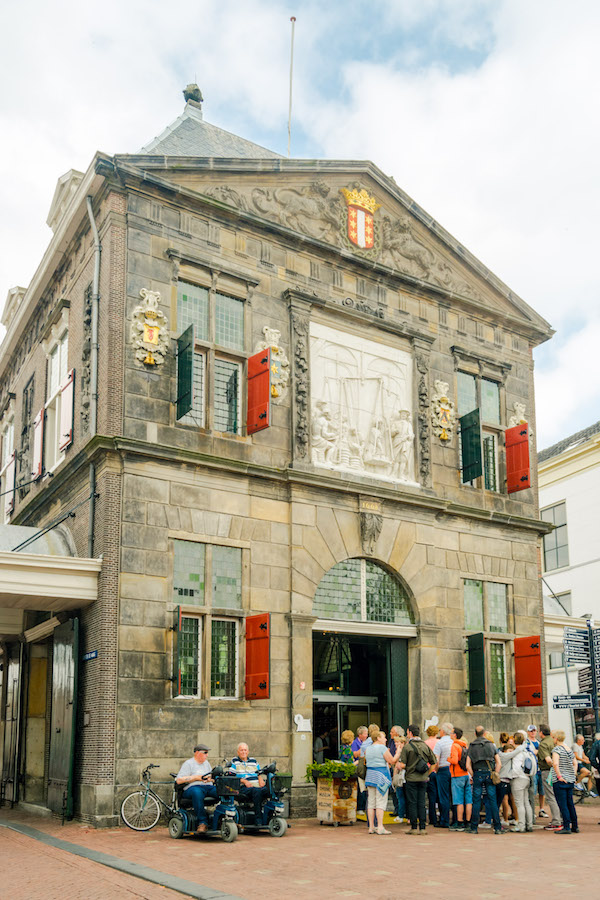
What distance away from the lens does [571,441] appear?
42188 mm

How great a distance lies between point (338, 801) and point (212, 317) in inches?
358

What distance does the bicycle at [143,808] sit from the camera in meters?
15.1

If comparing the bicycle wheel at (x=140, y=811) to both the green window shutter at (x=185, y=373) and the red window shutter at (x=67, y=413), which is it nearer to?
the green window shutter at (x=185, y=373)

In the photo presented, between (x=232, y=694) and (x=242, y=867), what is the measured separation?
611cm

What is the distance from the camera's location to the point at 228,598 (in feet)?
58.3

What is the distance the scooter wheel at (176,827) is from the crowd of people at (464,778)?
3.09 meters

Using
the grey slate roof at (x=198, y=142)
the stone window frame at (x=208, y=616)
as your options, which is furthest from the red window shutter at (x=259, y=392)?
the grey slate roof at (x=198, y=142)

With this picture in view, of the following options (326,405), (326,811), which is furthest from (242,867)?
(326,405)

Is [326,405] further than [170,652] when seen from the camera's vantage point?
Yes

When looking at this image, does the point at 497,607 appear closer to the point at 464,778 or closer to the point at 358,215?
the point at 464,778

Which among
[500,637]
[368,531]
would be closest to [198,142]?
[368,531]

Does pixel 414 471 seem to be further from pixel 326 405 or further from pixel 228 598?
pixel 228 598

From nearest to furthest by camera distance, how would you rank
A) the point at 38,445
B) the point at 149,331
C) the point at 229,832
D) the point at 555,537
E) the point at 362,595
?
the point at 229,832, the point at 149,331, the point at 362,595, the point at 38,445, the point at 555,537

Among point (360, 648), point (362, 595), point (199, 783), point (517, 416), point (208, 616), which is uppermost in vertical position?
point (517, 416)
